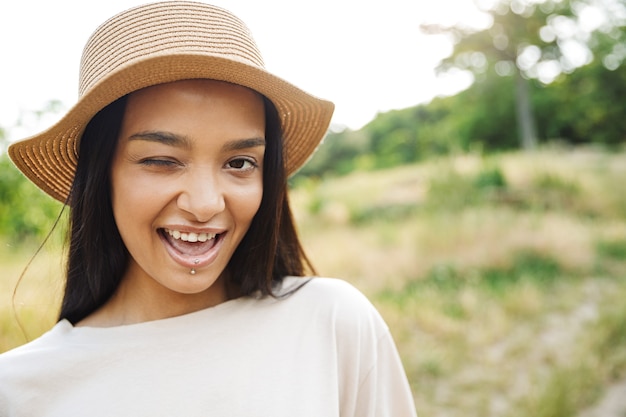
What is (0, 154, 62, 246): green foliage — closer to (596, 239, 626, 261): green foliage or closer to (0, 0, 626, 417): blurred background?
(0, 0, 626, 417): blurred background

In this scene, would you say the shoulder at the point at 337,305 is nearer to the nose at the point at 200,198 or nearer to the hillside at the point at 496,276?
the nose at the point at 200,198

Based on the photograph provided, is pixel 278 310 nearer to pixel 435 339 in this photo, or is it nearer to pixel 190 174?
pixel 190 174

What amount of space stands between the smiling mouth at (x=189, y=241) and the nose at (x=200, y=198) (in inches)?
2.1

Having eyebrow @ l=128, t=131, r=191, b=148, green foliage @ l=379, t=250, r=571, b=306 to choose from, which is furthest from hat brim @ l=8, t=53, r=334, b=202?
green foliage @ l=379, t=250, r=571, b=306

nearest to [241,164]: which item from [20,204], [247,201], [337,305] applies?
[247,201]

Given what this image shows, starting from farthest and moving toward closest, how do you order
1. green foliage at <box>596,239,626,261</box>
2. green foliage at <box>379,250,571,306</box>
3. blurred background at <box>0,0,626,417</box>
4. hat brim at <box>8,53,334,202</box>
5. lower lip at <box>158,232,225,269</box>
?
green foliage at <box>596,239,626,261</box> < green foliage at <box>379,250,571,306</box> < blurred background at <box>0,0,626,417</box> < lower lip at <box>158,232,225,269</box> < hat brim at <box>8,53,334,202</box>

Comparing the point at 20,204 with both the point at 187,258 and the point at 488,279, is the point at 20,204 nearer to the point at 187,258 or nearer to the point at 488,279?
the point at 187,258

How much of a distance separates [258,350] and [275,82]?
0.64m

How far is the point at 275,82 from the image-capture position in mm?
1293

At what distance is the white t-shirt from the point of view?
1268mm

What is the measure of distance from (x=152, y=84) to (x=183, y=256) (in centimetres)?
39

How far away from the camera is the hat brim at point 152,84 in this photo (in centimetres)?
117

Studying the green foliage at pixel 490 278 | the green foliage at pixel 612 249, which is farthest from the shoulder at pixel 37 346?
the green foliage at pixel 612 249

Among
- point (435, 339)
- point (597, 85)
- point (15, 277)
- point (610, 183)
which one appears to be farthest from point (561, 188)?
point (597, 85)
